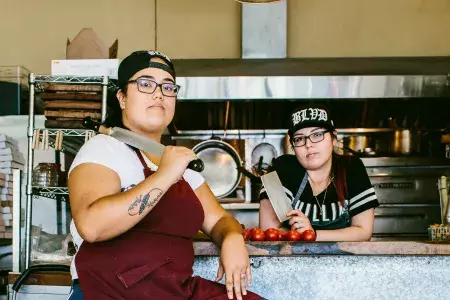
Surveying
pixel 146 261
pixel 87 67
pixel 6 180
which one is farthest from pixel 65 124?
pixel 146 261

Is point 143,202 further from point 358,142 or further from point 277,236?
Answer: point 358,142

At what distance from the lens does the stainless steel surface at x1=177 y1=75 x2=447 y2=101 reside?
183 inches

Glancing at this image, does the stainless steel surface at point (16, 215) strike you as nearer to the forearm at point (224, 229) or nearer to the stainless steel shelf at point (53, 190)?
the stainless steel shelf at point (53, 190)

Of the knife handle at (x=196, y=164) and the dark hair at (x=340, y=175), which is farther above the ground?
the knife handle at (x=196, y=164)

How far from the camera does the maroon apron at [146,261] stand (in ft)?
5.52

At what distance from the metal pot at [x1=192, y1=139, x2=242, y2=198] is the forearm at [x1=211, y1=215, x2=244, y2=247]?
125 inches

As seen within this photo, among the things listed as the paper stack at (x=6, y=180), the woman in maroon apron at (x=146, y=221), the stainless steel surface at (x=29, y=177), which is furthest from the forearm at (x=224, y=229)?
the paper stack at (x=6, y=180)

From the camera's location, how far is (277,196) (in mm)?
2920

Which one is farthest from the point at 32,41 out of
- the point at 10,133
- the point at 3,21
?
the point at 10,133

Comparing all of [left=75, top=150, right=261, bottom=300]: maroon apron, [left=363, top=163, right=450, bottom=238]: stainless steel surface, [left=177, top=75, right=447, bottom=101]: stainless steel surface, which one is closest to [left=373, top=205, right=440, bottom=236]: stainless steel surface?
[left=363, top=163, right=450, bottom=238]: stainless steel surface

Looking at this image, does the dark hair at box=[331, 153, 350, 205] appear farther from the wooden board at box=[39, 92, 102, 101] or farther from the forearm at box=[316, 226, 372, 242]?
the wooden board at box=[39, 92, 102, 101]

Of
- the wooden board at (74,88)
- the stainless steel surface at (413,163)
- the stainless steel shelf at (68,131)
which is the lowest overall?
the stainless steel surface at (413,163)

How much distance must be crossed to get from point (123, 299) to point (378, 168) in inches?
153

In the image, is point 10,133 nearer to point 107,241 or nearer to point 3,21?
point 3,21
